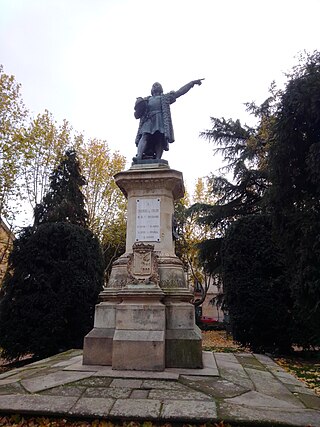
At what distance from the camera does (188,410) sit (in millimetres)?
3707

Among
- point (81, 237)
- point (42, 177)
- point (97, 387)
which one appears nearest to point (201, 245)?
point (81, 237)

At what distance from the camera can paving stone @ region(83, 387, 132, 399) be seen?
427 centimetres

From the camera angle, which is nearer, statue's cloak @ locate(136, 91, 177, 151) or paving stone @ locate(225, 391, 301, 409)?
paving stone @ locate(225, 391, 301, 409)

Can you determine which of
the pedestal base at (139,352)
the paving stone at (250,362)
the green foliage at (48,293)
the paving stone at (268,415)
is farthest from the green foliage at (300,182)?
the green foliage at (48,293)

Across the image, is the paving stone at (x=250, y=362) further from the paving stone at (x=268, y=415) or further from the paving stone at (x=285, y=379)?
the paving stone at (x=268, y=415)

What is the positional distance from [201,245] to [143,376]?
1248 centimetres

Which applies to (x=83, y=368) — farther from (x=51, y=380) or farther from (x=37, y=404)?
(x=37, y=404)

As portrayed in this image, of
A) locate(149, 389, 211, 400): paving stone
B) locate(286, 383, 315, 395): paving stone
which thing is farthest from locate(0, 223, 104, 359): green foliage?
locate(286, 383, 315, 395): paving stone

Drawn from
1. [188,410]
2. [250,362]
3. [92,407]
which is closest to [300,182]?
[250,362]

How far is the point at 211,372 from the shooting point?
5508mm

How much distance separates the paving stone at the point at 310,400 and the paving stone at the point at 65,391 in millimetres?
2762

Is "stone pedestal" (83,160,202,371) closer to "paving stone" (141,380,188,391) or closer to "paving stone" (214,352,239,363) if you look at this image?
"paving stone" (141,380,188,391)

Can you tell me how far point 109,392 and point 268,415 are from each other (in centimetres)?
195

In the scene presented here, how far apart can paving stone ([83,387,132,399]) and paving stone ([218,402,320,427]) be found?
1221mm
